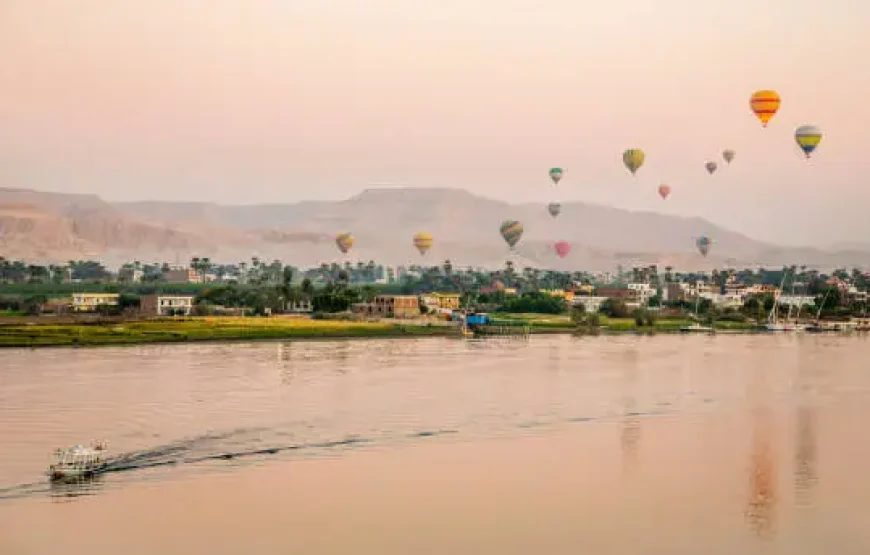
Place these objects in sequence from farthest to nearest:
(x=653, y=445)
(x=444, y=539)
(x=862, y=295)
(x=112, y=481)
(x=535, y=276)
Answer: (x=535, y=276) < (x=862, y=295) < (x=653, y=445) < (x=112, y=481) < (x=444, y=539)

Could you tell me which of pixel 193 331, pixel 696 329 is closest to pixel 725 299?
pixel 696 329

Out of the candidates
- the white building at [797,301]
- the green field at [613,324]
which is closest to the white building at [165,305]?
the green field at [613,324]

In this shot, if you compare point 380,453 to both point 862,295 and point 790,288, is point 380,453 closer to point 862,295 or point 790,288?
point 862,295

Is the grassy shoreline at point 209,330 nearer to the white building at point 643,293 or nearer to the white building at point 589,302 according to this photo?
the white building at point 589,302

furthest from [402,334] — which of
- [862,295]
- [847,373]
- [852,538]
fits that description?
[862,295]

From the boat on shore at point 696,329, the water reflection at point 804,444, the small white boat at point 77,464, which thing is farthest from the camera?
the boat on shore at point 696,329

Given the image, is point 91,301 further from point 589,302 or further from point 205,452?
point 205,452
